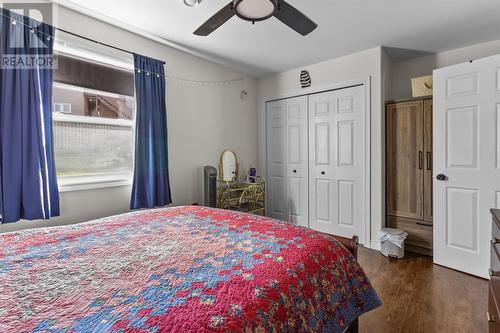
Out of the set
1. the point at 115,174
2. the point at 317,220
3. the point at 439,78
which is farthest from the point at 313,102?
the point at 115,174

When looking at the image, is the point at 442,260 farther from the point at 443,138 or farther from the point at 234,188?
the point at 234,188

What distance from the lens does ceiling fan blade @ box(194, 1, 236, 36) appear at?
1567 mm

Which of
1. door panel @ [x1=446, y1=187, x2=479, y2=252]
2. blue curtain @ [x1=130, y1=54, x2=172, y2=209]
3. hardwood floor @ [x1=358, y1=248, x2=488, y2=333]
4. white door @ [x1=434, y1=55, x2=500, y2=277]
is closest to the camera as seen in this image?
hardwood floor @ [x1=358, y1=248, x2=488, y2=333]

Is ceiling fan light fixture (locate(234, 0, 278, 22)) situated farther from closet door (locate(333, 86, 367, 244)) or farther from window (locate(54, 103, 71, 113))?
closet door (locate(333, 86, 367, 244))

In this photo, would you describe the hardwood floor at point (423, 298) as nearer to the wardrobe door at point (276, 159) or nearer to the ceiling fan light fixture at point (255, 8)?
the wardrobe door at point (276, 159)

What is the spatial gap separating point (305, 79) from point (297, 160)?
1.20m

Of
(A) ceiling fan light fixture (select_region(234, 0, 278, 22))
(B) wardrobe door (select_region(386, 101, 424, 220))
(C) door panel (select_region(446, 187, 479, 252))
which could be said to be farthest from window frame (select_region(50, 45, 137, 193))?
(C) door panel (select_region(446, 187, 479, 252))

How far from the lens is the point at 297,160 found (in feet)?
13.0

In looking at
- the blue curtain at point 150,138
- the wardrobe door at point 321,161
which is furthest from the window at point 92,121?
the wardrobe door at point 321,161

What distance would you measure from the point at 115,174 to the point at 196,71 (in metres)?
1.61

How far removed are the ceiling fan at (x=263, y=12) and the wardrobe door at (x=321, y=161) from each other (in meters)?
1.95

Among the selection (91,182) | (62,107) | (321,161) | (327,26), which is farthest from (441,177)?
(62,107)

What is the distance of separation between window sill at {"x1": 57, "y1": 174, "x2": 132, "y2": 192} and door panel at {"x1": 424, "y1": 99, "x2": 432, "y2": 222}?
3270 mm

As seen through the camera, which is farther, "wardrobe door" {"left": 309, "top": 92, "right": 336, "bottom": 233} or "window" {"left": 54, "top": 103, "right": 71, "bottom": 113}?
"wardrobe door" {"left": 309, "top": 92, "right": 336, "bottom": 233}
